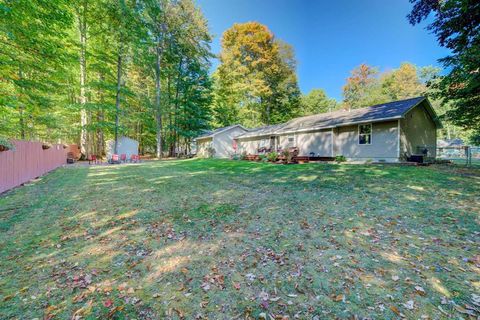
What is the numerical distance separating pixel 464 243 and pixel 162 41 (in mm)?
28542

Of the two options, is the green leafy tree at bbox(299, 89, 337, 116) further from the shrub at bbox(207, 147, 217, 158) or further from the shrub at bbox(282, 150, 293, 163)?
the shrub at bbox(282, 150, 293, 163)

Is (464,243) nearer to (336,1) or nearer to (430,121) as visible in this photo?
(430,121)

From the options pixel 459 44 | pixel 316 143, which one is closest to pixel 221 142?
pixel 316 143

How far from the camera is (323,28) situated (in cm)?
2167

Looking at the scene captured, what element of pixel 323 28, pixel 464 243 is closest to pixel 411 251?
pixel 464 243

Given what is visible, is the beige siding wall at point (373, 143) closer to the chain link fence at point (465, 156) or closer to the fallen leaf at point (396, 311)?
the chain link fence at point (465, 156)

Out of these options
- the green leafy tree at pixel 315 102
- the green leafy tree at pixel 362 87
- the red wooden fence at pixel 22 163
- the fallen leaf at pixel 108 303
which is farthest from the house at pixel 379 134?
the green leafy tree at pixel 315 102

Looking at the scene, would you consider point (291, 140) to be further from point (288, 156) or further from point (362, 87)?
point (362, 87)

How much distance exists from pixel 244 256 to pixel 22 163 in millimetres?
10001

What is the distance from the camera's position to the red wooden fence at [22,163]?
268 inches

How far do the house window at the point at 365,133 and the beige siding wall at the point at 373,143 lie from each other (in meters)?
0.19

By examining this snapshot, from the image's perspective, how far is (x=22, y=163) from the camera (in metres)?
8.24

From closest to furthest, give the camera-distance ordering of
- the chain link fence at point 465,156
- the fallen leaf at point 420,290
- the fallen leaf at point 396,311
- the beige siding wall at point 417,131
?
the fallen leaf at point 396,311 < the fallen leaf at point 420,290 < the beige siding wall at point 417,131 < the chain link fence at point 465,156

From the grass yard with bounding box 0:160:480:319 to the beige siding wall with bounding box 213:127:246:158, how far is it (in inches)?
748
